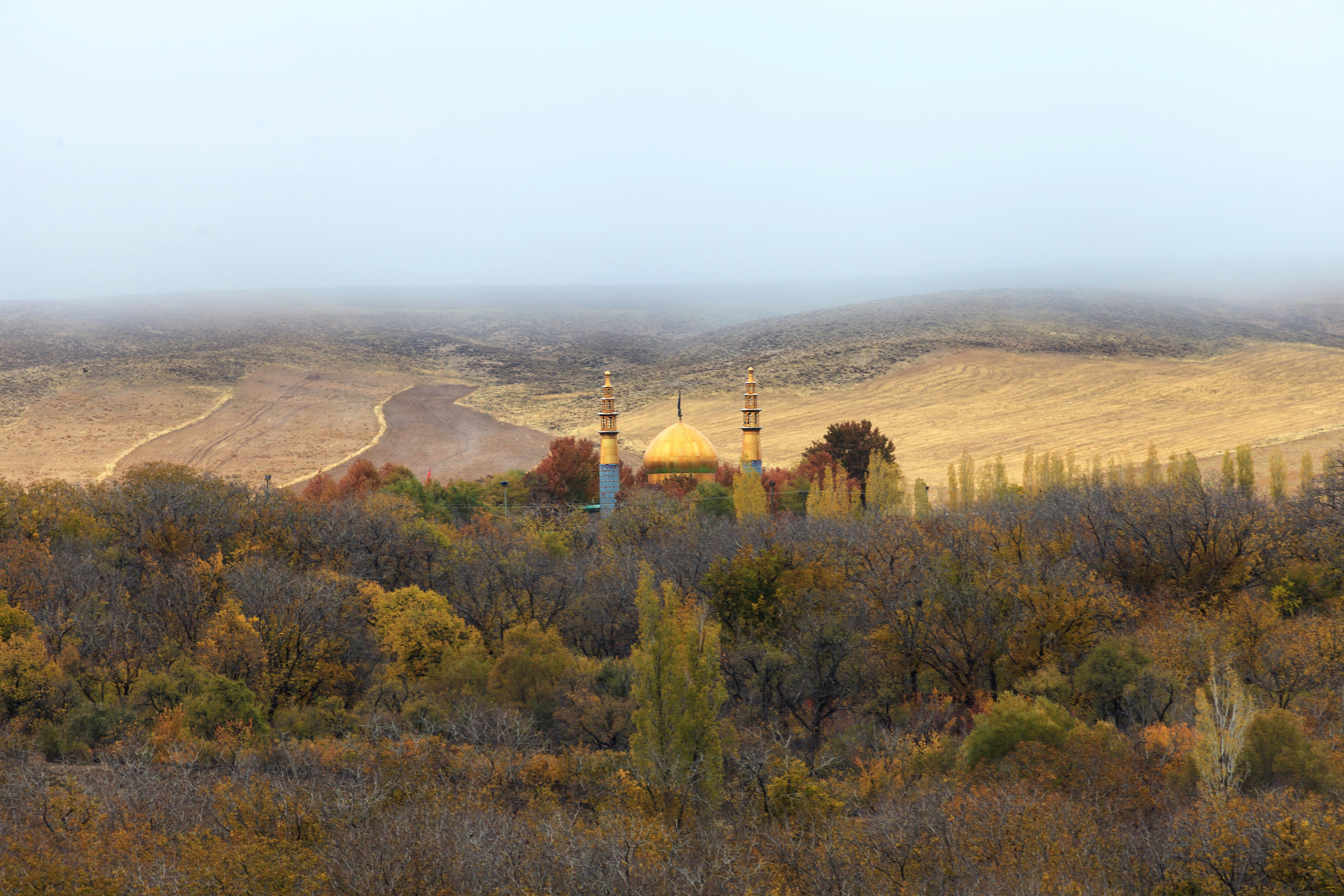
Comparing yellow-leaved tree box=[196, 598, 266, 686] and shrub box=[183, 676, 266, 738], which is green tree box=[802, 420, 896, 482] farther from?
shrub box=[183, 676, 266, 738]

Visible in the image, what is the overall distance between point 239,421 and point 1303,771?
355 ft

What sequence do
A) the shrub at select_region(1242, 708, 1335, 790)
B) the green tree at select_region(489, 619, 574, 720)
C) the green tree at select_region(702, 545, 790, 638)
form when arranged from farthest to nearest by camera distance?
the green tree at select_region(702, 545, 790, 638) → the green tree at select_region(489, 619, 574, 720) → the shrub at select_region(1242, 708, 1335, 790)

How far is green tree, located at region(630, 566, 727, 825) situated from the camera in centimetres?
2217

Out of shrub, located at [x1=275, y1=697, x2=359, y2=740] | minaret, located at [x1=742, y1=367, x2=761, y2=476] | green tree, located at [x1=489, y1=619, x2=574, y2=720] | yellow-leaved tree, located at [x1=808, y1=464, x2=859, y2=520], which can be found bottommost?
shrub, located at [x1=275, y1=697, x2=359, y2=740]

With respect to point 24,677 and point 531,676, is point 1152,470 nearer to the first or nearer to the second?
point 531,676

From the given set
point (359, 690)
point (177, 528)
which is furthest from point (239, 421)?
point (359, 690)

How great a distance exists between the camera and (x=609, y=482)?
61.8 metres

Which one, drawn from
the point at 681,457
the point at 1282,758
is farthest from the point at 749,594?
the point at 681,457

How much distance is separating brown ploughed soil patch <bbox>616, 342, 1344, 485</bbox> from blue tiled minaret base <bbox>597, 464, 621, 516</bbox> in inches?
1244

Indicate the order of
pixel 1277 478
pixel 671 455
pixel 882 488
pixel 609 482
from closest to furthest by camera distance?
pixel 1277 478 → pixel 882 488 → pixel 671 455 → pixel 609 482

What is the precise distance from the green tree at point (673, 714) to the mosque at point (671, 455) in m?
37.2

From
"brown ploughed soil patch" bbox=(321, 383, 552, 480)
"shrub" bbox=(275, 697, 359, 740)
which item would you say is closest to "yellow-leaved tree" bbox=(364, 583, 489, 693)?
"shrub" bbox=(275, 697, 359, 740)

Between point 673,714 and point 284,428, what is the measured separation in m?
97.0

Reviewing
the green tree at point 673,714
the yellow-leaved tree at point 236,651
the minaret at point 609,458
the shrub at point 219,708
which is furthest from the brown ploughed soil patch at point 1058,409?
the shrub at point 219,708
